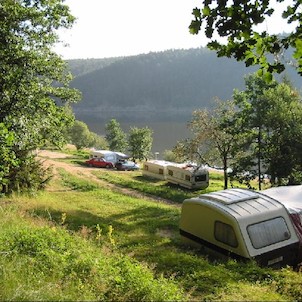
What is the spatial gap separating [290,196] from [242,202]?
451cm

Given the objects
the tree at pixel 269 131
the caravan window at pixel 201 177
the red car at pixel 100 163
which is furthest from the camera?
the red car at pixel 100 163

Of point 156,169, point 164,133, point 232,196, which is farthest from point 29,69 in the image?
point 164,133

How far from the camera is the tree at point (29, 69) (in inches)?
564

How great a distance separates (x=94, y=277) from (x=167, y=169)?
30.8m

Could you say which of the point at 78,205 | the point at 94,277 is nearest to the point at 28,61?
the point at 78,205

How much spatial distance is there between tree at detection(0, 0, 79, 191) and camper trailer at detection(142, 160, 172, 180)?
22.4 meters

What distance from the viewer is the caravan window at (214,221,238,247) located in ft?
33.5

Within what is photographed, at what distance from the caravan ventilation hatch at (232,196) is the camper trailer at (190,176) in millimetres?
20848

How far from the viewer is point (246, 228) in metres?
10.2

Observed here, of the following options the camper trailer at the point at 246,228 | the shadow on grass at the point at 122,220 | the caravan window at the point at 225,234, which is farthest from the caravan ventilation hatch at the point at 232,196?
the shadow on grass at the point at 122,220

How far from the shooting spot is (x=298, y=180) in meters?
24.7

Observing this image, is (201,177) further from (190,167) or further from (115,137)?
(115,137)

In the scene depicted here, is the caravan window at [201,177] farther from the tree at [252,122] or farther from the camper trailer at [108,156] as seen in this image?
the camper trailer at [108,156]

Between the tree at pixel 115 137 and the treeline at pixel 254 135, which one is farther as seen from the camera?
the tree at pixel 115 137
